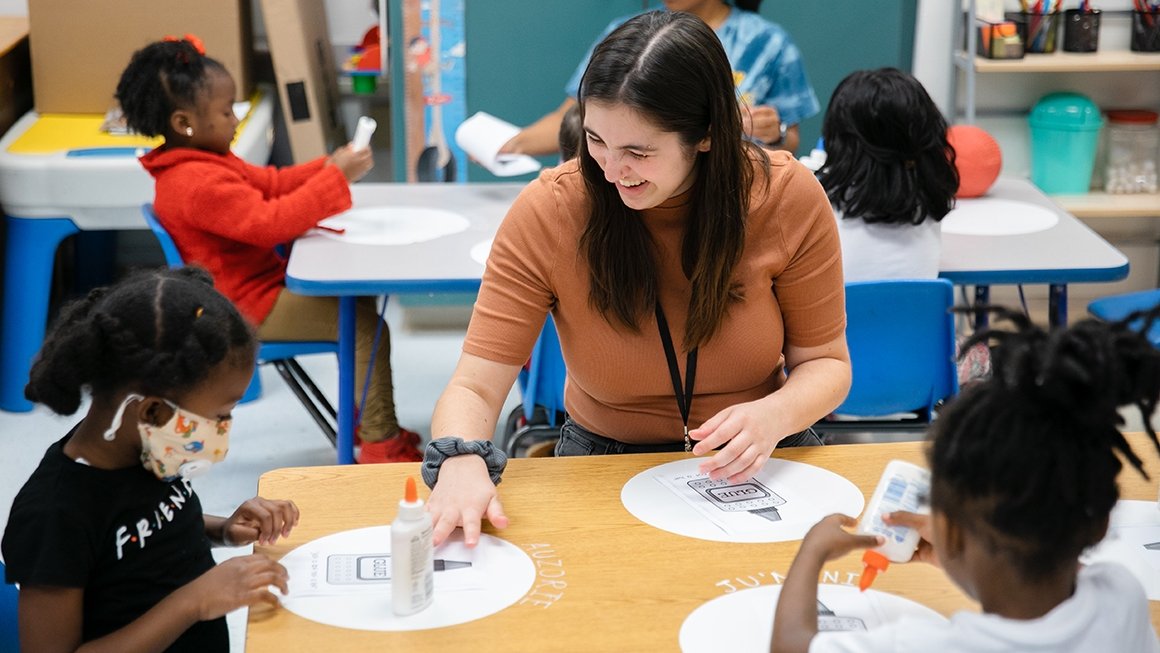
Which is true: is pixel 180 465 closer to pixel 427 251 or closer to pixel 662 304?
pixel 662 304

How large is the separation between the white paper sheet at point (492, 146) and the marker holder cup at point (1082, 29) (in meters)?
1.95

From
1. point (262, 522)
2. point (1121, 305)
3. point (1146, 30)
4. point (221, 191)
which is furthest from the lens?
point (1146, 30)

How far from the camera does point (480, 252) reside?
276 cm

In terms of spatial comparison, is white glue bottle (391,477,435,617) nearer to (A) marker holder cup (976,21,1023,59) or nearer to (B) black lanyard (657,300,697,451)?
(B) black lanyard (657,300,697,451)

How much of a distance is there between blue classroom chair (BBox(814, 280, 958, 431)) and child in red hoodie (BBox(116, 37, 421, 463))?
124cm

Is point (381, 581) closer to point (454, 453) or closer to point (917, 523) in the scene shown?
point (454, 453)

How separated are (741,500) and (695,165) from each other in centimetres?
46

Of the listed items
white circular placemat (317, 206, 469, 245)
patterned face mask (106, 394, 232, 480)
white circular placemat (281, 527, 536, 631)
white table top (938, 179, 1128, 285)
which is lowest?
white table top (938, 179, 1128, 285)

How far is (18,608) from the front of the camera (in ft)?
4.25

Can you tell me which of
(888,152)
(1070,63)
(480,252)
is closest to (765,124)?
(888,152)

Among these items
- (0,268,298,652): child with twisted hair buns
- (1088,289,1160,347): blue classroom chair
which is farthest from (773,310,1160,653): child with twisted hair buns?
(1088,289,1160,347): blue classroom chair

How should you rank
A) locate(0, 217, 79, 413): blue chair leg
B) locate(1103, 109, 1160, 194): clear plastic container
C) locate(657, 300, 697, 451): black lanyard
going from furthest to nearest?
locate(1103, 109, 1160, 194): clear plastic container → locate(0, 217, 79, 413): blue chair leg → locate(657, 300, 697, 451): black lanyard

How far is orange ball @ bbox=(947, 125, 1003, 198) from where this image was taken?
3121mm

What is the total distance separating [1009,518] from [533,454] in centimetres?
142
